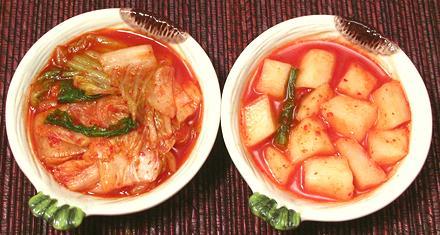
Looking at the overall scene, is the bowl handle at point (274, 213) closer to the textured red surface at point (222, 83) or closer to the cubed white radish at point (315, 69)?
the textured red surface at point (222, 83)

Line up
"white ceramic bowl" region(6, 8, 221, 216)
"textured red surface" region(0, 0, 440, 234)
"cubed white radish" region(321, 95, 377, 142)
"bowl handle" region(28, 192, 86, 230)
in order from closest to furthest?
"bowl handle" region(28, 192, 86, 230), "white ceramic bowl" region(6, 8, 221, 216), "cubed white radish" region(321, 95, 377, 142), "textured red surface" region(0, 0, 440, 234)

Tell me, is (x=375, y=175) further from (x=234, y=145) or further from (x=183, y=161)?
(x=183, y=161)

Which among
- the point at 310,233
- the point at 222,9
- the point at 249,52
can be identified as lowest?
the point at 310,233

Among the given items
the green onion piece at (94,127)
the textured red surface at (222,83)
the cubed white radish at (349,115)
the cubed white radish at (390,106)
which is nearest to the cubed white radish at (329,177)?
the cubed white radish at (349,115)

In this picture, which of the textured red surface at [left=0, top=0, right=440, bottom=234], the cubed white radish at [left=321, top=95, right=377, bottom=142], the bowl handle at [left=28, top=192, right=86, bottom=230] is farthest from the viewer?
the textured red surface at [left=0, top=0, right=440, bottom=234]

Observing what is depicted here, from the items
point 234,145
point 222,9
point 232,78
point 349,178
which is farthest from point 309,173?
point 222,9

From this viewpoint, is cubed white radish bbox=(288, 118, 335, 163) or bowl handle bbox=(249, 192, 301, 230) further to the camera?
cubed white radish bbox=(288, 118, 335, 163)

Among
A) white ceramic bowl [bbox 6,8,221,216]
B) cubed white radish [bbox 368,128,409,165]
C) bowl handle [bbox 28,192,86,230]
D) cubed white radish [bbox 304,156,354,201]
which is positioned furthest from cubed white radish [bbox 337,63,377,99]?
bowl handle [bbox 28,192,86,230]

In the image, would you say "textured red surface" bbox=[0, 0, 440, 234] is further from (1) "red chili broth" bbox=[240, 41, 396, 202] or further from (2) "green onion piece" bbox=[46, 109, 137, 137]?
(2) "green onion piece" bbox=[46, 109, 137, 137]
